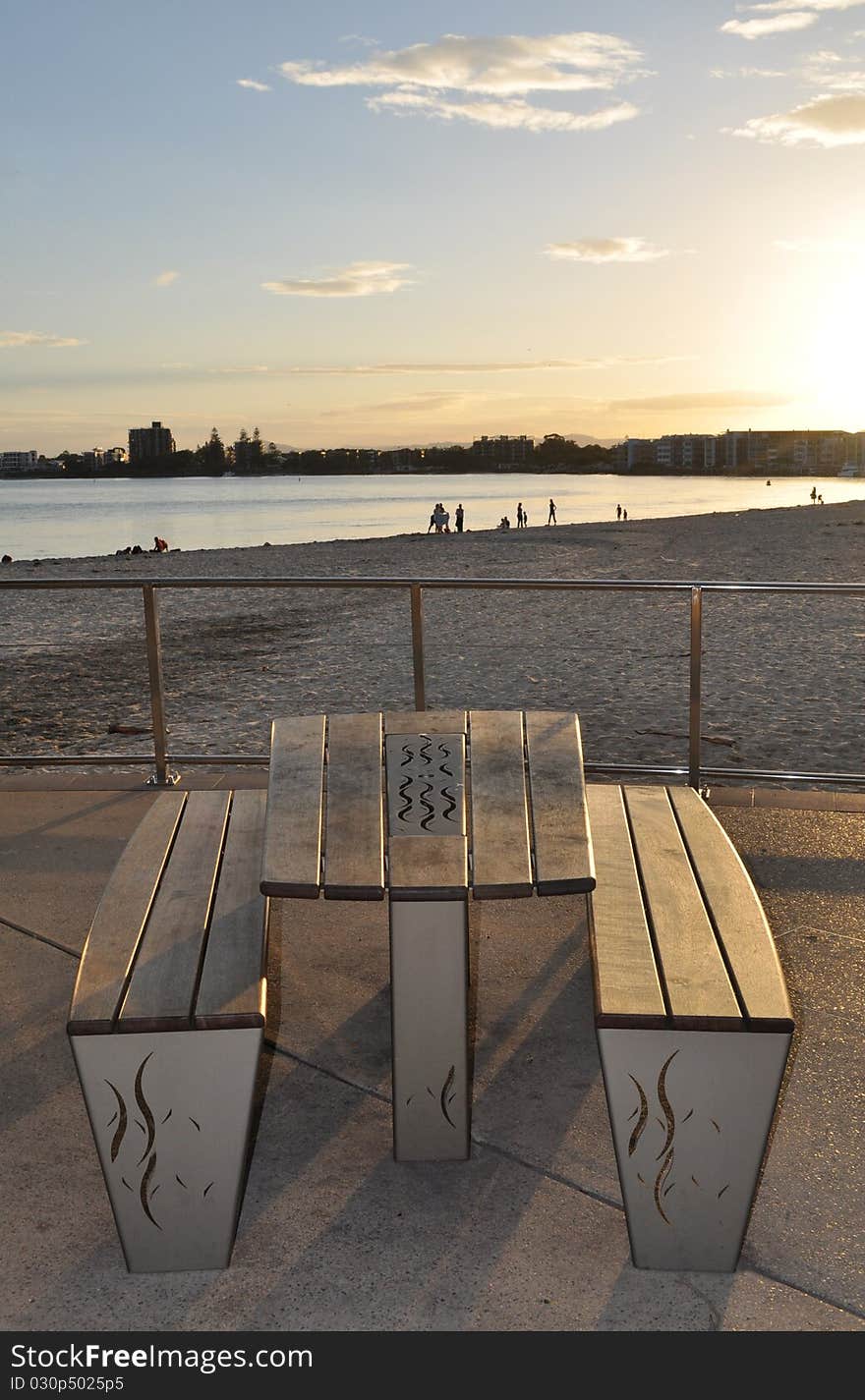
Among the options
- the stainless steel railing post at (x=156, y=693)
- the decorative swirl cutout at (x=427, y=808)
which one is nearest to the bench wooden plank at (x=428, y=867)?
the decorative swirl cutout at (x=427, y=808)

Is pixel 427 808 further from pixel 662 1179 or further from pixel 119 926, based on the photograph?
pixel 662 1179

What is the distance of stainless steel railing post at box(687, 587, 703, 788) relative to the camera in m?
6.06

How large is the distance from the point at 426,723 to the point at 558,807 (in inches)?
30.2

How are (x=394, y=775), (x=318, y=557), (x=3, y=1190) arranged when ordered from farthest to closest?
1. (x=318, y=557)
2. (x=394, y=775)
3. (x=3, y=1190)

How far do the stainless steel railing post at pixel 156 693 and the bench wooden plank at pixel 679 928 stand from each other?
10.6ft

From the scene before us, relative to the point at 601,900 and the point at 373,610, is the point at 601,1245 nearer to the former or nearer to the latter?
the point at 601,900

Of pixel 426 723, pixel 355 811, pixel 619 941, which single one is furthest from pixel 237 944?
pixel 426 723

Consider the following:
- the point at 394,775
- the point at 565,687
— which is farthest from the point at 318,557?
the point at 394,775

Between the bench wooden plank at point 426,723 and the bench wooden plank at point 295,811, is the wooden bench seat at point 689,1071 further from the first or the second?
the bench wooden plank at point 426,723

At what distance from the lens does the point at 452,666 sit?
622 inches

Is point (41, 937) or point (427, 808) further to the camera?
point (41, 937)

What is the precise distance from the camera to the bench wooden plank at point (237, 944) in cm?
258
